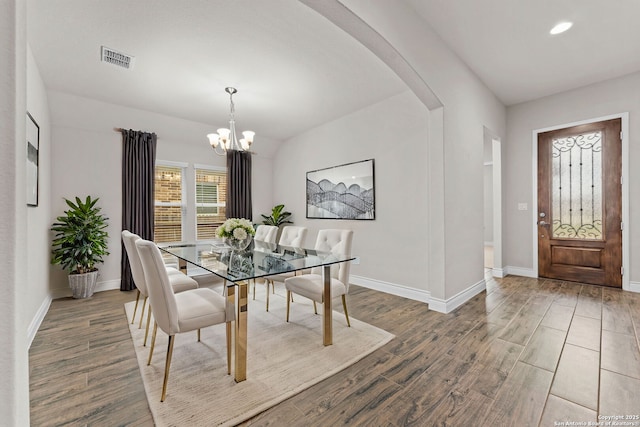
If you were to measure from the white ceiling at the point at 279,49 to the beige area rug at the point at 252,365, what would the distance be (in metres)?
2.67

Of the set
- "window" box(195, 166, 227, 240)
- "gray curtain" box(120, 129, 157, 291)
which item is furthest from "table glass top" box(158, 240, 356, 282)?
"window" box(195, 166, 227, 240)

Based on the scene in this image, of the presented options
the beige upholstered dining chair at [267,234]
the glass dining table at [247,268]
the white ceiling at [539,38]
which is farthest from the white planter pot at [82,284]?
the white ceiling at [539,38]

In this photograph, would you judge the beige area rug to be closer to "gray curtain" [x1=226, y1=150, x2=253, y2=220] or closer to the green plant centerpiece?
the green plant centerpiece

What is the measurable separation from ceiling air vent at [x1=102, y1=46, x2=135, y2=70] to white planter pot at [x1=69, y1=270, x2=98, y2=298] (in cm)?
265

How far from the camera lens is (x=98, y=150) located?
13.1 ft

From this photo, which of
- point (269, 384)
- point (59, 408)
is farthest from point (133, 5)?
point (269, 384)

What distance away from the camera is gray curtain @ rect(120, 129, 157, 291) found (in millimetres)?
4086

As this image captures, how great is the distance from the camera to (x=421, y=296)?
337cm

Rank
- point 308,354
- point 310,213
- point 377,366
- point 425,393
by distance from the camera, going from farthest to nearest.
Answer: point 310,213 < point 308,354 < point 377,366 < point 425,393

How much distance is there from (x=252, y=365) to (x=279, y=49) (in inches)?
109

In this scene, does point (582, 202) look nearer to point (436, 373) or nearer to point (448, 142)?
point (448, 142)

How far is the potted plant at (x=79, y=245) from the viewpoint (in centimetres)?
340

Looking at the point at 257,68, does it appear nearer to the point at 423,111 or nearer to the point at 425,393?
the point at 423,111

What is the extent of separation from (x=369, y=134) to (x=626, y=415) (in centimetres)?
354
